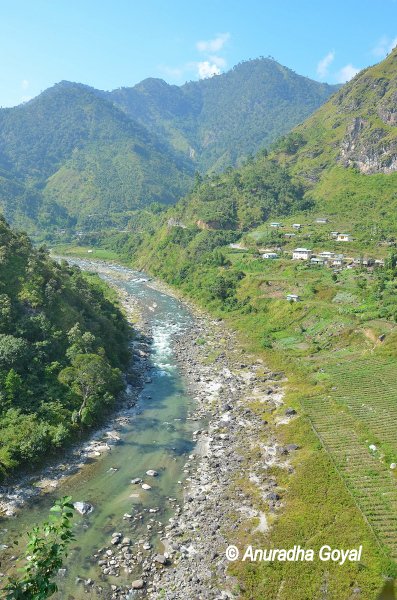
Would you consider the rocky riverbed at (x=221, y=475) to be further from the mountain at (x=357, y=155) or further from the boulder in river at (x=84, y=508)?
the mountain at (x=357, y=155)

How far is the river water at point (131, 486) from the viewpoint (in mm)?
24672

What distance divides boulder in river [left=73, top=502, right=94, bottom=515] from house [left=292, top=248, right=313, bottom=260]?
67.5 meters

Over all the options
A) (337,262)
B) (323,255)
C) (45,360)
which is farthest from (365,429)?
(323,255)

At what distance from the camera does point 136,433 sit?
123 feet

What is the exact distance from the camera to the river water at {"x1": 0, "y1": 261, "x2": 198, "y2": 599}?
2467cm

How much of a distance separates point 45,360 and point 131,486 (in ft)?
49.8

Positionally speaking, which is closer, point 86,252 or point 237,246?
point 237,246

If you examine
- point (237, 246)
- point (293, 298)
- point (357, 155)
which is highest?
point (357, 155)

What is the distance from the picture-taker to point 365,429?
3447 cm

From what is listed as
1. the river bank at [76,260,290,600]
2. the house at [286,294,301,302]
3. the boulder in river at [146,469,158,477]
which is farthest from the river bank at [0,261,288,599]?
the house at [286,294,301,302]

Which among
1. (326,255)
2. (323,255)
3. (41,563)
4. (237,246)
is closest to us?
(41,563)

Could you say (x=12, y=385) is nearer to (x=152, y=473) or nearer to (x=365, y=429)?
(x=152, y=473)

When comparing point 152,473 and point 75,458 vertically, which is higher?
point 75,458

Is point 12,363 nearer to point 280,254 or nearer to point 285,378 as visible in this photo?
point 285,378
